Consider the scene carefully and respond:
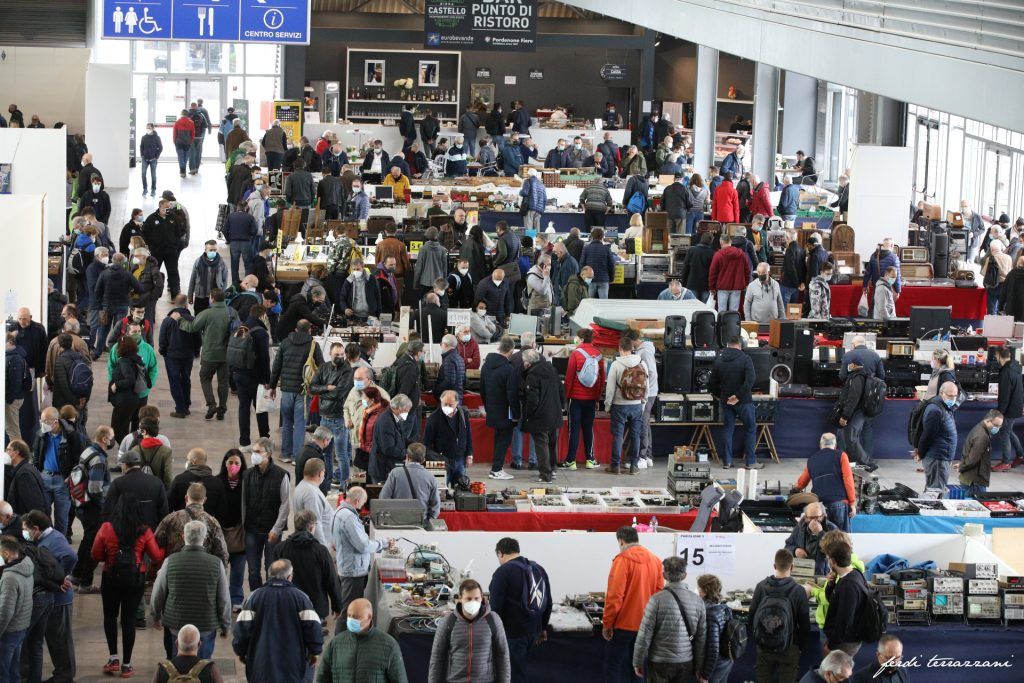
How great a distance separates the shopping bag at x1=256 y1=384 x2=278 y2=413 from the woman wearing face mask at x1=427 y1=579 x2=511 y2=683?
18.5 ft

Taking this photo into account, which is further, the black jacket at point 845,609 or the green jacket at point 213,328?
the green jacket at point 213,328

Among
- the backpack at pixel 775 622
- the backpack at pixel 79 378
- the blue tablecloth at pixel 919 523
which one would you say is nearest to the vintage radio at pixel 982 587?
the blue tablecloth at pixel 919 523

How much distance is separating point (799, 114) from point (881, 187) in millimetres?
15292

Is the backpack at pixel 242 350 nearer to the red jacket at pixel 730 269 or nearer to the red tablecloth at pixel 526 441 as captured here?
the red tablecloth at pixel 526 441

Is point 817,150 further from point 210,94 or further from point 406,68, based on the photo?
point 210,94

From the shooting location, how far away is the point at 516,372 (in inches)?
529

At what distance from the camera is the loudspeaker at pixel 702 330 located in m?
14.6

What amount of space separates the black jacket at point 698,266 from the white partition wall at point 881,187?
3060mm

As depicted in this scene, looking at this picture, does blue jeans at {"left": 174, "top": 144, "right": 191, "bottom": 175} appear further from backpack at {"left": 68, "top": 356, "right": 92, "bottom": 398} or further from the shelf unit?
backpack at {"left": 68, "top": 356, "right": 92, "bottom": 398}

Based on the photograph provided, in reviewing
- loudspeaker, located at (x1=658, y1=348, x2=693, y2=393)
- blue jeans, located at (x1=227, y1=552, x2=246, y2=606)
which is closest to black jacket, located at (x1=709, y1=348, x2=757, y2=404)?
loudspeaker, located at (x1=658, y1=348, x2=693, y2=393)

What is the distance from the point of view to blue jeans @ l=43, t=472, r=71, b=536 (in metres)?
10.6

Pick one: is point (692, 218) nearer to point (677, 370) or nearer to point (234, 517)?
point (677, 370)

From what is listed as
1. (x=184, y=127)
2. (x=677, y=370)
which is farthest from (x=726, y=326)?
(x=184, y=127)

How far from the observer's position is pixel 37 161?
19641 millimetres
